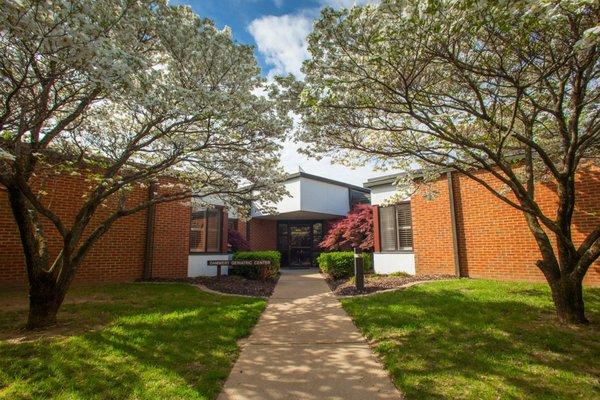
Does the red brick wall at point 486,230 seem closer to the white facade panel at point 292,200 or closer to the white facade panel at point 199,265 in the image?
the white facade panel at point 292,200

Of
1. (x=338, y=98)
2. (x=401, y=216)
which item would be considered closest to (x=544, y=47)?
(x=338, y=98)

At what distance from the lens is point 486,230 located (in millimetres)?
9742

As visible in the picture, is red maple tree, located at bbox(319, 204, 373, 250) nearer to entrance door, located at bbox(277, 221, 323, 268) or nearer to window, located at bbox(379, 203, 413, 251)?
window, located at bbox(379, 203, 413, 251)

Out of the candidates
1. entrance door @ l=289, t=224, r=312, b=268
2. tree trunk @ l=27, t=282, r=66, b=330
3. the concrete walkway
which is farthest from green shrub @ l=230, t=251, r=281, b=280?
tree trunk @ l=27, t=282, r=66, b=330

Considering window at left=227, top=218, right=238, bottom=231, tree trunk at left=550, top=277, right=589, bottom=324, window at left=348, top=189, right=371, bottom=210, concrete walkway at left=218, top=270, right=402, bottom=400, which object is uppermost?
window at left=348, top=189, right=371, bottom=210

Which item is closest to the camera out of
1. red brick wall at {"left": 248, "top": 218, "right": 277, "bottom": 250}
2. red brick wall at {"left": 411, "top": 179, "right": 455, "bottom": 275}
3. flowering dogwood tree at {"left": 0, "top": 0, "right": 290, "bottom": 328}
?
flowering dogwood tree at {"left": 0, "top": 0, "right": 290, "bottom": 328}

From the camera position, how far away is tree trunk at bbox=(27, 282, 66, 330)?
4914mm

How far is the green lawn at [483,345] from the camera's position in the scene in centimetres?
319

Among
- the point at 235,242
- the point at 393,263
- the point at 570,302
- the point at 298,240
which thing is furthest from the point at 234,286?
the point at 298,240

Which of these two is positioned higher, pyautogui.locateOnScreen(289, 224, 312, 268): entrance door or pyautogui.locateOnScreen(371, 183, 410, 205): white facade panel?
pyautogui.locateOnScreen(371, 183, 410, 205): white facade panel

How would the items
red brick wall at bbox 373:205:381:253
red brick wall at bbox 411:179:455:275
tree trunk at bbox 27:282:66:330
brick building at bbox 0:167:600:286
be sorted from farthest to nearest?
red brick wall at bbox 373:205:381:253 → red brick wall at bbox 411:179:455:275 → brick building at bbox 0:167:600:286 → tree trunk at bbox 27:282:66:330

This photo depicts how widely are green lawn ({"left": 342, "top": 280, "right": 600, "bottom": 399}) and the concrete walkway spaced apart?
26 cm

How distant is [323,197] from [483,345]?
43.7ft

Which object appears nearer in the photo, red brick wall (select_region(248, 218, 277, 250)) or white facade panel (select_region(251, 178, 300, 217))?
white facade panel (select_region(251, 178, 300, 217))
